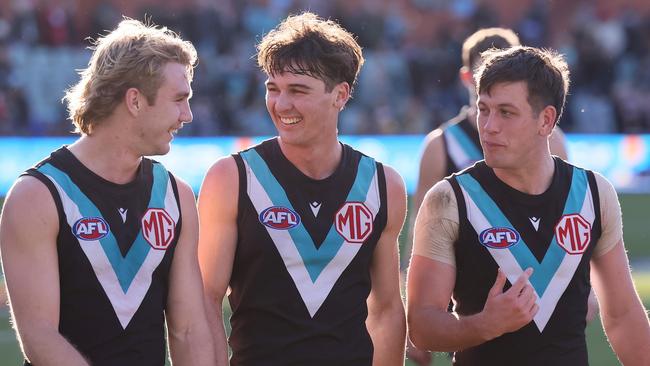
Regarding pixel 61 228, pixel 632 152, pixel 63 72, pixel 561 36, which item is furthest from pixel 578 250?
pixel 561 36

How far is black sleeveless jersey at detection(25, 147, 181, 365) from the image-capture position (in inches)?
175

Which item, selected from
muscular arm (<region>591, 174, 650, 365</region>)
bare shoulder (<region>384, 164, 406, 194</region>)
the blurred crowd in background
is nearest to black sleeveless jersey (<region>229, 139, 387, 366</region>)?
bare shoulder (<region>384, 164, 406, 194</region>)

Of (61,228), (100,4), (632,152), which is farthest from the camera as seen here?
(100,4)

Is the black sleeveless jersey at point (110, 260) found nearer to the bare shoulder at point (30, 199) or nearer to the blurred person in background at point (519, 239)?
the bare shoulder at point (30, 199)

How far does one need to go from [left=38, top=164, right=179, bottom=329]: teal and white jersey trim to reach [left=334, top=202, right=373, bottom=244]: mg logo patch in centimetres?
73

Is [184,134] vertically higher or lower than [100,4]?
lower

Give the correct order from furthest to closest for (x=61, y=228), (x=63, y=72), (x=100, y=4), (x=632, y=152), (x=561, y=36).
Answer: (x=561, y=36)
(x=100, y=4)
(x=63, y=72)
(x=632, y=152)
(x=61, y=228)

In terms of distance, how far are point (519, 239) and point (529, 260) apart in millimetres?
98

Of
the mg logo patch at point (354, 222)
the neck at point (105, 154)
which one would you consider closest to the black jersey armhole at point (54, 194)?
the neck at point (105, 154)

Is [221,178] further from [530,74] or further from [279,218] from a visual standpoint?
[530,74]

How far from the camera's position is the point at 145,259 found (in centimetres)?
460

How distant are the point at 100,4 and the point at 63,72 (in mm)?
3549

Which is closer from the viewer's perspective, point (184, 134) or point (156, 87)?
point (156, 87)

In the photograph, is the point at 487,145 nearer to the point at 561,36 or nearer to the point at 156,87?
the point at 156,87
